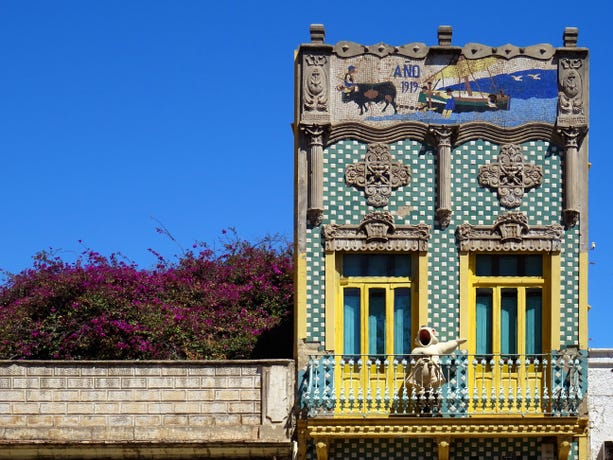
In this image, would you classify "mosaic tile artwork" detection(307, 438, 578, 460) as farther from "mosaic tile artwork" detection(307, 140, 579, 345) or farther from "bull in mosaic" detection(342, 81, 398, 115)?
"bull in mosaic" detection(342, 81, 398, 115)

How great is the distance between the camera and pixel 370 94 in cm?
2800

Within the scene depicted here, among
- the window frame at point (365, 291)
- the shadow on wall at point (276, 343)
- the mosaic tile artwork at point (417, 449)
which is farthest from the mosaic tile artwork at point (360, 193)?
the shadow on wall at point (276, 343)

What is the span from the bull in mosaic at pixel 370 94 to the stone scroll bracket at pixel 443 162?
0.88 meters

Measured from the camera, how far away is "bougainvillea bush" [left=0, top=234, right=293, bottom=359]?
3200 cm

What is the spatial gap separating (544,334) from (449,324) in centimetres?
170

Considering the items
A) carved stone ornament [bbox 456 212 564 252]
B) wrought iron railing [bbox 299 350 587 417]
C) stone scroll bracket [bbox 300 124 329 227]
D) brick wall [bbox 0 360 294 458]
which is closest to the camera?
wrought iron railing [bbox 299 350 587 417]

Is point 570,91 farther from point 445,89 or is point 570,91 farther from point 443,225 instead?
point 443,225

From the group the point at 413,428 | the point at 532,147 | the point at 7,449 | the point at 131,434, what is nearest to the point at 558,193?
the point at 532,147

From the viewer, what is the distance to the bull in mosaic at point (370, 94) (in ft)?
91.7

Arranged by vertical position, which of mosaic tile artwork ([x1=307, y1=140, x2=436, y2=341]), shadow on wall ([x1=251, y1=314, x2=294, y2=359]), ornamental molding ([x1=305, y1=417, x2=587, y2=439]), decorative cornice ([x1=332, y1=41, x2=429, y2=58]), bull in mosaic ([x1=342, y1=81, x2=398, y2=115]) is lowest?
ornamental molding ([x1=305, y1=417, x2=587, y2=439])

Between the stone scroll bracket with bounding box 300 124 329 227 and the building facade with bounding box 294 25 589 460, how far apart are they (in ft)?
0.08

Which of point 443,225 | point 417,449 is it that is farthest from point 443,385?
point 443,225

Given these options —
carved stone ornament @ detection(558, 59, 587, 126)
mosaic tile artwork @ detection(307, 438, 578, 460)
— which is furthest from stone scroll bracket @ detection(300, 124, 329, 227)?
carved stone ornament @ detection(558, 59, 587, 126)

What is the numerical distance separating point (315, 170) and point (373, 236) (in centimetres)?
154
